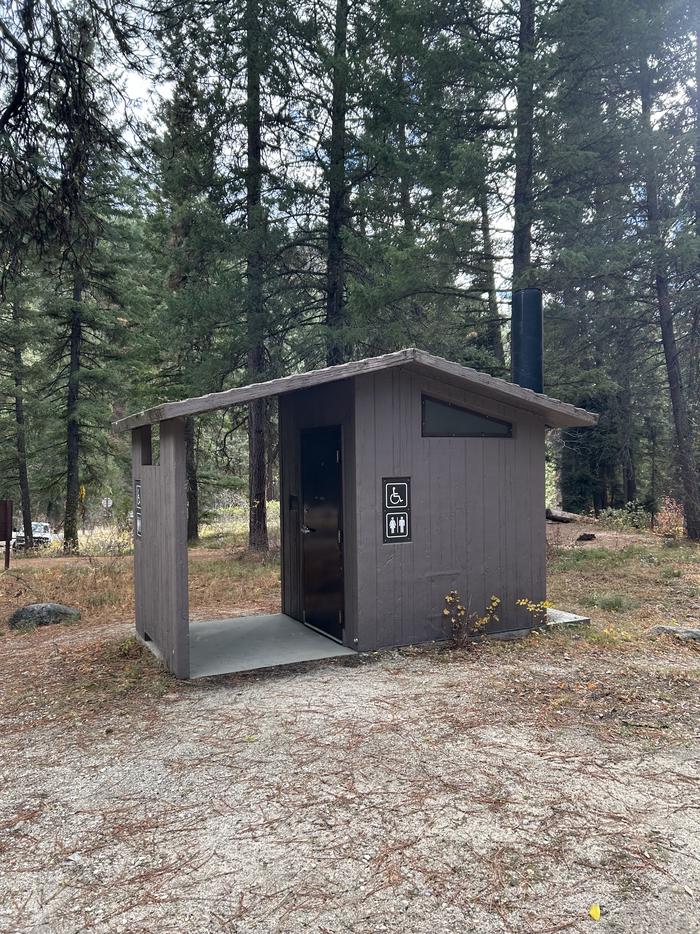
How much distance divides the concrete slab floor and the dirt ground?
22 centimetres

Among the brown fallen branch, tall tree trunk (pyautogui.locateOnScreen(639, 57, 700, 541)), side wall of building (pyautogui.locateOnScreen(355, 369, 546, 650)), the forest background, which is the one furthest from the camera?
the brown fallen branch

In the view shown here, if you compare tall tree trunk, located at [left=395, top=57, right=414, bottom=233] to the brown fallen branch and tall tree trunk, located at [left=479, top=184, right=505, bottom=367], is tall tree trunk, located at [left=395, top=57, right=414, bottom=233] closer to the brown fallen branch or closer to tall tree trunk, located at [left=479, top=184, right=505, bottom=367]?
tall tree trunk, located at [left=479, top=184, right=505, bottom=367]

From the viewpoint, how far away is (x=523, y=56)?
10125mm

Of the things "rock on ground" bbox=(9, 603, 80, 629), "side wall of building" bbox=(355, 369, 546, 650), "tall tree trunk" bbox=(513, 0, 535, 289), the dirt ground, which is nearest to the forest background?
"tall tree trunk" bbox=(513, 0, 535, 289)

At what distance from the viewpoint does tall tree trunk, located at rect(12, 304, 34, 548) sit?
607 inches

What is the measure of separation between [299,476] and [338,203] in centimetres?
691

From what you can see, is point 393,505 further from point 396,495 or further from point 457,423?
point 457,423

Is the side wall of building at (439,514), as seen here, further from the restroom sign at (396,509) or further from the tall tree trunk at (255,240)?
the tall tree trunk at (255,240)

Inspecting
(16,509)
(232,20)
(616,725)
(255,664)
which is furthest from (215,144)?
(16,509)

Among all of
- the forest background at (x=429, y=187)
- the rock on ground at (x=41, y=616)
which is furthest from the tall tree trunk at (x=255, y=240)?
the rock on ground at (x=41, y=616)

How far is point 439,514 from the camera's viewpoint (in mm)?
5969

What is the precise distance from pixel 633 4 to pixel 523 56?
199 cm

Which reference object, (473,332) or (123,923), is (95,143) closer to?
(123,923)

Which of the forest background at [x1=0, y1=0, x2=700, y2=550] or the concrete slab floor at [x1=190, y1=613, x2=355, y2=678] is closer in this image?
the concrete slab floor at [x1=190, y1=613, x2=355, y2=678]
